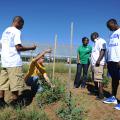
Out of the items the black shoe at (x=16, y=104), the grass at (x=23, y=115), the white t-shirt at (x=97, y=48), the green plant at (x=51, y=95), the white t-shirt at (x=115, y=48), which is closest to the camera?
the grass at (x=23, y=115)

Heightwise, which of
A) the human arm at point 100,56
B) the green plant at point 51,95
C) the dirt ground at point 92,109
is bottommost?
the dirt ground at point 92,109

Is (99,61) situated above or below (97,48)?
below

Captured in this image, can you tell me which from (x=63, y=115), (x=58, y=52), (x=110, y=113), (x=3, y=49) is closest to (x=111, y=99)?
(x=110, y=113)

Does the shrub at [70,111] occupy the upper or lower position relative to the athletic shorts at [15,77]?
lower

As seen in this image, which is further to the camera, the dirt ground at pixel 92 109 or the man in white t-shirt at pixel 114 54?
the man in white t-shirt at pixel 114 54

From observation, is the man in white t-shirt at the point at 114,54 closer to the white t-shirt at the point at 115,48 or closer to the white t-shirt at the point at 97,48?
the white t-shirt at the point at 115,48

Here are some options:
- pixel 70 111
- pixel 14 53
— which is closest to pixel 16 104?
pixel 14 53

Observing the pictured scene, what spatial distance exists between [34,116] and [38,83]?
1881 millimetres

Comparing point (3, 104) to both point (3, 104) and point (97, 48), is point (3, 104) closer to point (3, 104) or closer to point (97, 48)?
point (3, 104)

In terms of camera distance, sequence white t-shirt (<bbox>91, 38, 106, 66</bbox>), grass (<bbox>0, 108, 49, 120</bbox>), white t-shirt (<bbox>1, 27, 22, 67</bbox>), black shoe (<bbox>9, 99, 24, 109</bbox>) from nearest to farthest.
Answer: grass (<bbox>0, 108, 49, 120</bbox>), white t-shirt (<bbox>1, 27, 22, 67</bbox>), black shoe (<bbox>9, 99, 24, 109</bbox>), white t-shirt (<bbox>91, 38, 106, 66</bbox>)

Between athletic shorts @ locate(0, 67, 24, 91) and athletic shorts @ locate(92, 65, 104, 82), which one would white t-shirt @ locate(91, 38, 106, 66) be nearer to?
athletic shorts @ locate(92, 65, 104, 82)

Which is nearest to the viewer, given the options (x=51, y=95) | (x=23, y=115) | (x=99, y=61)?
(x=23, y=115)

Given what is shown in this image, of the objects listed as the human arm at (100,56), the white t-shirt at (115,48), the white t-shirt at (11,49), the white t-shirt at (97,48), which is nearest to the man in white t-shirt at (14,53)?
the white t-shirt at (11,49)

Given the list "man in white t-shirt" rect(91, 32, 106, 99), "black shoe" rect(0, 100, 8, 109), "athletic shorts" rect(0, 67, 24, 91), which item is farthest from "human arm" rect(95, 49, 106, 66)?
"black shoe" rect(0, 100, 8, 109)
